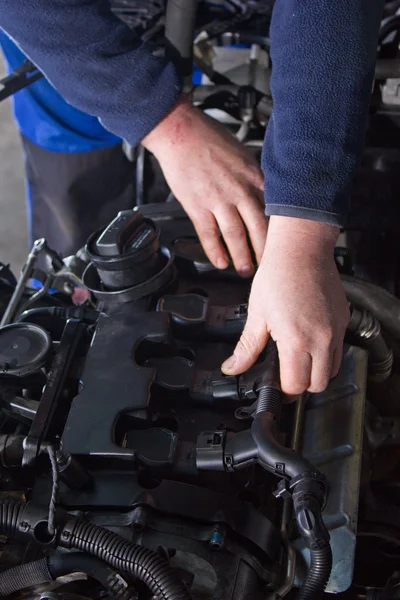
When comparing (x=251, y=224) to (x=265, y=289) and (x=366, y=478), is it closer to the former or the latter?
(x=265, y=289)

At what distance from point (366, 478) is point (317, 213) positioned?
41 cm

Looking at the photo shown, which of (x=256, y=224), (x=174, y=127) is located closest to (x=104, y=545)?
(x=256, y=224)

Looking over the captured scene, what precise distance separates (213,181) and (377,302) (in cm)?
32

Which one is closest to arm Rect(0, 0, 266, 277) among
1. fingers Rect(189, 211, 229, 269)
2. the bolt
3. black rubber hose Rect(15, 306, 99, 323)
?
fingers Rect(189, 211, 229, 269)

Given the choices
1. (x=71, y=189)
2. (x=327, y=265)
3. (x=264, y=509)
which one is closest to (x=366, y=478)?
(x=264, y=509)

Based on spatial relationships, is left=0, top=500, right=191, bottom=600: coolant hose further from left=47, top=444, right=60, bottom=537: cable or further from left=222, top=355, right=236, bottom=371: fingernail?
left=222, top=355, right=236, bottom=371: fingernail

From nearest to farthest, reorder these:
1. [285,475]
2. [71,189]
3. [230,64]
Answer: [285,475], [230,64], [71,189]

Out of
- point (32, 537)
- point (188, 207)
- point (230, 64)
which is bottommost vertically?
point (32, 537)

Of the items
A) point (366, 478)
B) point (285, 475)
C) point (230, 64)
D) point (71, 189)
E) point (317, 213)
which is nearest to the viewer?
point (285, 475)

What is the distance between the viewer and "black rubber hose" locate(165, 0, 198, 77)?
43.6 inches

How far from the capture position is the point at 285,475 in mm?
684

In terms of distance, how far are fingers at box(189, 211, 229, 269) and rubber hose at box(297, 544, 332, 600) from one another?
1.54 feet

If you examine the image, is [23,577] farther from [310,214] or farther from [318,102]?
[318,102]

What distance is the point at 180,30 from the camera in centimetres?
112
